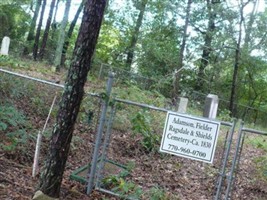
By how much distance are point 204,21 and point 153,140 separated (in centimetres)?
1387

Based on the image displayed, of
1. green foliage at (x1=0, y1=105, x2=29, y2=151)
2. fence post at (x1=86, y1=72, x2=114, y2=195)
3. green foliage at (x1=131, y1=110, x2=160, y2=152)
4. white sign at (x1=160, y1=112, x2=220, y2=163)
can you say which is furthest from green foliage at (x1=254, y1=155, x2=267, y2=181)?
green foliage at (x1=0, y1=105, x2=29, y2=151)

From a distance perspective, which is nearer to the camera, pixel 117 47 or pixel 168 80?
pixel 168 80

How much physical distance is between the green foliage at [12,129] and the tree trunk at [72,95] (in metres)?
1.66

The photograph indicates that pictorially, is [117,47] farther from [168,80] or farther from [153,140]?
[153,140]

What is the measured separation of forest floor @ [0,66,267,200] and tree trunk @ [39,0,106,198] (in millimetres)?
426

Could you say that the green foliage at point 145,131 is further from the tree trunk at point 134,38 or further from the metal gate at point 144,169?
the tree trunk at point 134,38

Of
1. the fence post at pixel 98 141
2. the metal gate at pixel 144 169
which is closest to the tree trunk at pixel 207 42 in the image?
the metal gate at pixel 144 169

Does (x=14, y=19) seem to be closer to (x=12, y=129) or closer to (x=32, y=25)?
(x=32, y=25)

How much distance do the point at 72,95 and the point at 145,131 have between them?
3.46 meters

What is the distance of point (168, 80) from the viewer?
16516 mm

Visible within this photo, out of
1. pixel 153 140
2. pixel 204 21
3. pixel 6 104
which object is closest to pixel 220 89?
pixel 204 21

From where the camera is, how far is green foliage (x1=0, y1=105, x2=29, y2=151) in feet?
20.2

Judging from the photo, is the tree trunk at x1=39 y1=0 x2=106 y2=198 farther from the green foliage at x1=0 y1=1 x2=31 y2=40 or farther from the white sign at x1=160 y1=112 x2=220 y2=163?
the green foliage at x1=0 y1=1 x2=31 y2=40

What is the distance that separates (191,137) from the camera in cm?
494
